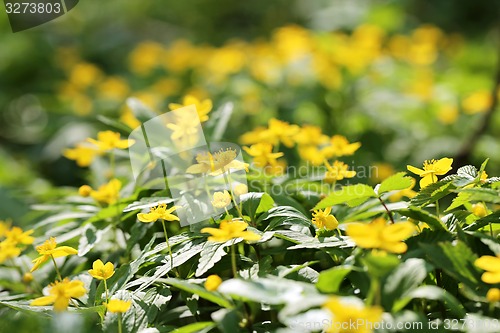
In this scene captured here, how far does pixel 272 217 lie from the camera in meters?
1.27

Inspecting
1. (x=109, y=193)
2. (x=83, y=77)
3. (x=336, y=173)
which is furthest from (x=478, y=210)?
(x=83, y=77)

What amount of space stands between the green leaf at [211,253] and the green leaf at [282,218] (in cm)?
11

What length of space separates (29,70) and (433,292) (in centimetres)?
334

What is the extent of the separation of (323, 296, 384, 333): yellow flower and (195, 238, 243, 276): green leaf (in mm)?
282

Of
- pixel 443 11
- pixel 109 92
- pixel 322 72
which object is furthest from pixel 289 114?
pixel 443 11

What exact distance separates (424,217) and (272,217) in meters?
0.31

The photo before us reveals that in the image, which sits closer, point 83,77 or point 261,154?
point 261,154

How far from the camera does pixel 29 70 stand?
3.76 metres

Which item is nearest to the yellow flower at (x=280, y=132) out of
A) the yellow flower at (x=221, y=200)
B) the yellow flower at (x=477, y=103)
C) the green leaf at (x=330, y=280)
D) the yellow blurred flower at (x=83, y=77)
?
the yellow flower at (x=221, y=200)

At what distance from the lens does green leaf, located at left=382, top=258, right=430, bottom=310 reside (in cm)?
94

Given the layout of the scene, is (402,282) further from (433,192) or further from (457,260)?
(433,192)

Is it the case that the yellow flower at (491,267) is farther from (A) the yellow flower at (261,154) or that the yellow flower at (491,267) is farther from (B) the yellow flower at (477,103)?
(B) the yellow flower at (477,103)

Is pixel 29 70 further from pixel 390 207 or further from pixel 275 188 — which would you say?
pixel 390 207

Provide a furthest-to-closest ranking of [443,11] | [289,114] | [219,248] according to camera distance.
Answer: [443,11], [289,114], [219,248]
